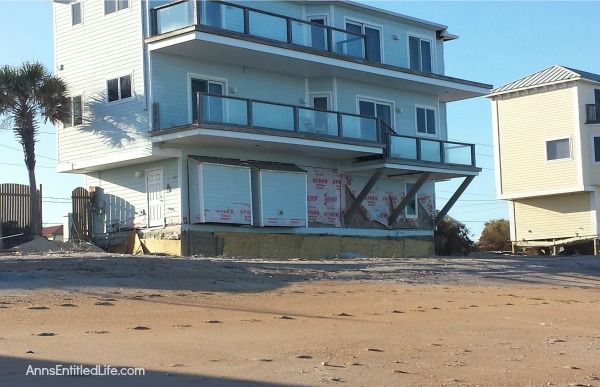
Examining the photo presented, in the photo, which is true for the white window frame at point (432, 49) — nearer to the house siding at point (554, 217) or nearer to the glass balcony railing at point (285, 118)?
the glass balcony railing at point (285, 118)

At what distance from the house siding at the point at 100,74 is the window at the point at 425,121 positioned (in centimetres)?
1250

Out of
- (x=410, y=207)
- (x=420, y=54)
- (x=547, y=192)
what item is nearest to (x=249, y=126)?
(x=410, y=207)

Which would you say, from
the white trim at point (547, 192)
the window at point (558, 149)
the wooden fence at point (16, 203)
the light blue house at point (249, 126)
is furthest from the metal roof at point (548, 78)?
the wooden fence at point (16, 203)

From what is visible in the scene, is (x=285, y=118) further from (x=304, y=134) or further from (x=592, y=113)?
(x=592, y=113)

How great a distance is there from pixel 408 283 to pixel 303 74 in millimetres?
14269

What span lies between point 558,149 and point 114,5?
24.5 metres

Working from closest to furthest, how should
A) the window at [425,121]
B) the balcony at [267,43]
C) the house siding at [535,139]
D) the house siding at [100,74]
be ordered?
1. the balcony at [267,43]
2. the house siding at [100,74]
3. the window at [425,121]
4. the house siding at [535,139]

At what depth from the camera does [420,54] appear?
3856cm

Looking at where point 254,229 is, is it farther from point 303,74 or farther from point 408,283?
point 408,283

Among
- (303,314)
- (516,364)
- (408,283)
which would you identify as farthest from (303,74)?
(516,364)

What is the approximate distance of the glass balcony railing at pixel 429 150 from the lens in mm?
35312

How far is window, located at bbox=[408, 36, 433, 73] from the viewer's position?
125 feet

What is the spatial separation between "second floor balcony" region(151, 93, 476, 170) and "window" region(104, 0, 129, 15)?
171 inches

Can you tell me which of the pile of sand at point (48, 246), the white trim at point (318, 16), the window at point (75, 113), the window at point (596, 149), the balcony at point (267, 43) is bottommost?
the pile of sand at point (48, 246)
